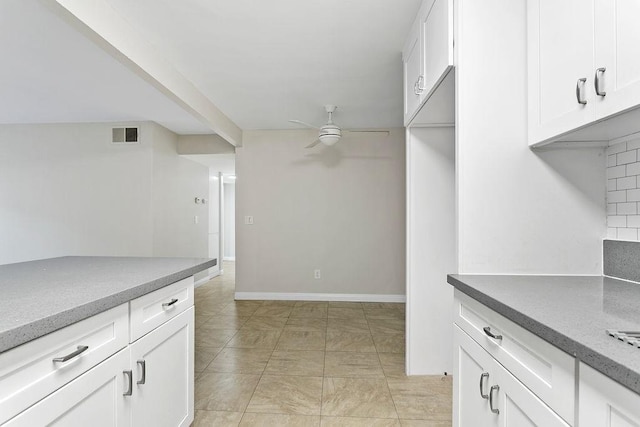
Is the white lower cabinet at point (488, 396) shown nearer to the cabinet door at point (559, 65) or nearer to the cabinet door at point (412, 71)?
the cabinet door at point (559, 65)

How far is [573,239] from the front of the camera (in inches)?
54.2

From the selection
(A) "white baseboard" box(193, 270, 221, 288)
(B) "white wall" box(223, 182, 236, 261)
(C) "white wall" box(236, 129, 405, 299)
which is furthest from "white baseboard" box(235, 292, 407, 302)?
(B) "white wall" box(223, 182, 236, 261)

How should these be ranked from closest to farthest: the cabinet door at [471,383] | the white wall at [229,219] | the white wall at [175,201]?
1. the cabinet door at [471,383]
2. the white wall at [175,201]
3. the white wall at [229,219]

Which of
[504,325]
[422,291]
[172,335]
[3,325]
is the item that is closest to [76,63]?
[172,335]

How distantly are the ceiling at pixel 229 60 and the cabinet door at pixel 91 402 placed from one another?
6.07 ft

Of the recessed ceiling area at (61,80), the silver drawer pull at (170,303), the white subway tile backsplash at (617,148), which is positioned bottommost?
the silver drawer pull at (170,303)

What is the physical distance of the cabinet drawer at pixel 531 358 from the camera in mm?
751

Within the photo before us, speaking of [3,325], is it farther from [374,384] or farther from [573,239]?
[374,384]

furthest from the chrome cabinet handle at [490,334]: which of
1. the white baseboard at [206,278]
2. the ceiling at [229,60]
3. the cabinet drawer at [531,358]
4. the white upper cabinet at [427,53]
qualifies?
the white baseboard at [206,278]

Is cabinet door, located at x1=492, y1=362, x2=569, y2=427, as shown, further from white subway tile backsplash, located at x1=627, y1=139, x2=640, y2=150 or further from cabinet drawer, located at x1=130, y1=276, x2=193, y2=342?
cabinet drawer, located at x1=130, y1=276, x2=193, y2=342

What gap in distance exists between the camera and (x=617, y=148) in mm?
1351

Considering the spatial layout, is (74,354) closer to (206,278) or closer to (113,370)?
(113,370)

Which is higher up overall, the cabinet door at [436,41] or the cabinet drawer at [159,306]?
the cabinet door at [436,41]

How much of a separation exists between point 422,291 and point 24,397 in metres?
2.13
